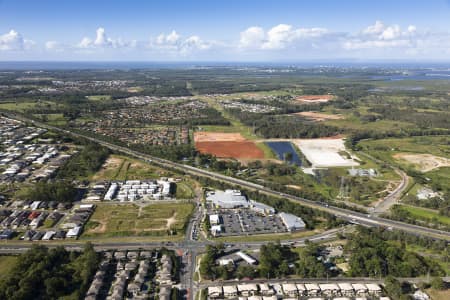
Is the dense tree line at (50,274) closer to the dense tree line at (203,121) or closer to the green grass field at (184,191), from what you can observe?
the green grass field at (184,191)

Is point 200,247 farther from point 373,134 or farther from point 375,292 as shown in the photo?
point 373,134

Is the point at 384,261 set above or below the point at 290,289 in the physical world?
above

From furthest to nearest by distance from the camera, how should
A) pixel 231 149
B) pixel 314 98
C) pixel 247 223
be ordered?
pixel 314 98, pixel 231 149, pixel 247 223

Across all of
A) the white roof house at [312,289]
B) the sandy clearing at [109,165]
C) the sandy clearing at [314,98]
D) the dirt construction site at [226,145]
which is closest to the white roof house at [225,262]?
the white roof house at [312,289]

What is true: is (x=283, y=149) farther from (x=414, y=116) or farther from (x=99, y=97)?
(x=99, y=97)

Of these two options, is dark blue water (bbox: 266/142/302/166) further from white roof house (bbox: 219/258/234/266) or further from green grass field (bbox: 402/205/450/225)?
white roof house (bbox: 219/258/234/266)

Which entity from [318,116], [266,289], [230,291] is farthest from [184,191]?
[318,116]

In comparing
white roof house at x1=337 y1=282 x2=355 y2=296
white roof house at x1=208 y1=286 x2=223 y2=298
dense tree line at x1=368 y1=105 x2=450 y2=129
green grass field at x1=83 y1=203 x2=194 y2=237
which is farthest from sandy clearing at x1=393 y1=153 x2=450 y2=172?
white roof house at x1=208 y1=286 x2=223 y2=298

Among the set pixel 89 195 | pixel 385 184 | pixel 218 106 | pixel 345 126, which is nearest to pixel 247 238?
pixel 89 195
